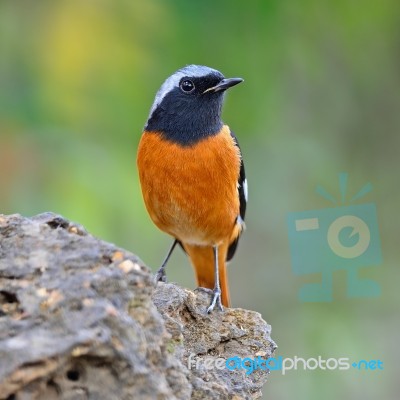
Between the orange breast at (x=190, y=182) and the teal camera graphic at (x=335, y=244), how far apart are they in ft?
5.30

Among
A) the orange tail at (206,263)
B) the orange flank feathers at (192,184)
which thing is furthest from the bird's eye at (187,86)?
the orange tail at (206,263)

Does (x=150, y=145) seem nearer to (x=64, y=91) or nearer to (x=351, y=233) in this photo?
(x=64, y=91)

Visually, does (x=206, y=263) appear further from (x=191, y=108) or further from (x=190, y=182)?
(x=191, y=108)

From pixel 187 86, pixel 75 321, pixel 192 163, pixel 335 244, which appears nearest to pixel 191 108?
pixel 187 86

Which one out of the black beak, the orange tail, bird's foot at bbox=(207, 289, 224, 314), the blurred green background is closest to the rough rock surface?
bird's foot at bbox=(207, 289, 224, 314)

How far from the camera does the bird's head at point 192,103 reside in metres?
5.53

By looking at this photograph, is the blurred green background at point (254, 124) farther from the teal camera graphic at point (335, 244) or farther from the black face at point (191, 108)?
the black face at point (191, 108)

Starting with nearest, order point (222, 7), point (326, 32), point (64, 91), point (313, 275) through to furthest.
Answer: point (64, 91) → point (222, 7) → point (326, 32) → point (313, 275)

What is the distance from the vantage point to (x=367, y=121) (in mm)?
8555

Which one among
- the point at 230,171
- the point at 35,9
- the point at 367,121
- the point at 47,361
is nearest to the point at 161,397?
the point at 47,361

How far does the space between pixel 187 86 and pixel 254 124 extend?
111 centimetres

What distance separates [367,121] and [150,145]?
3.76 metres

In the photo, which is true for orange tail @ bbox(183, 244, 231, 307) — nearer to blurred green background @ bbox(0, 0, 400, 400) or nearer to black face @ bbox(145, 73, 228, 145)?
blurred green background @ bbox(0, 0, 400, 400)

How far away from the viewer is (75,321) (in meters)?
2.63
